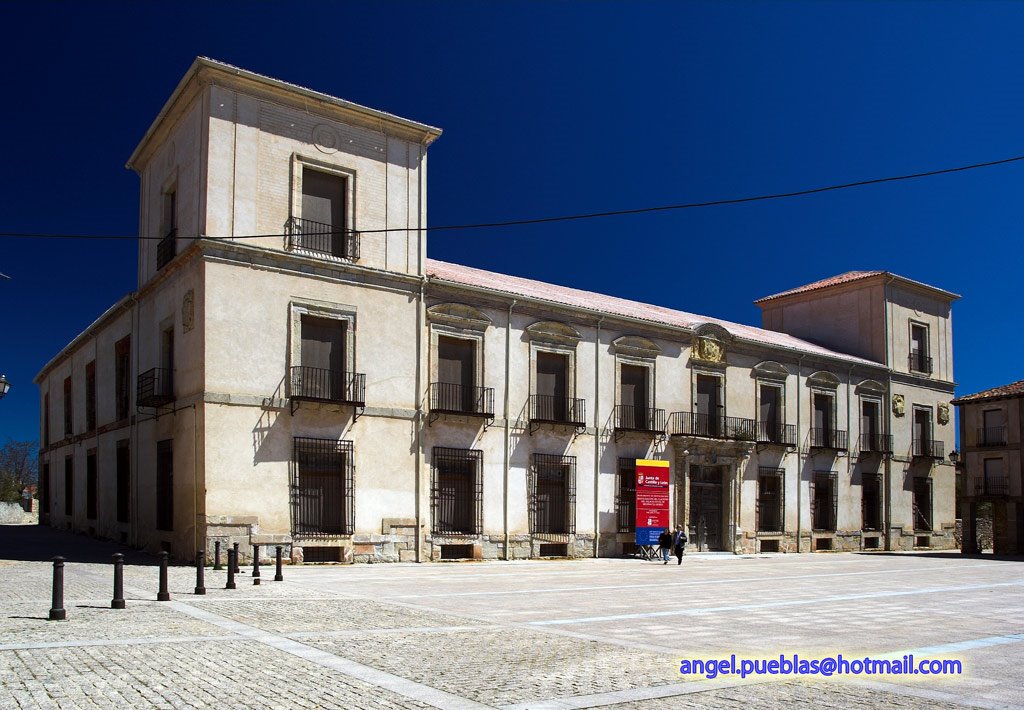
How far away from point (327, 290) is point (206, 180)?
3731 millimetres

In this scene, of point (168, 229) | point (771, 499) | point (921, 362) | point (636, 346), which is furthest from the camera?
A: point (921, 362)

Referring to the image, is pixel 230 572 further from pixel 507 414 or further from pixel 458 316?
pixel 507 414

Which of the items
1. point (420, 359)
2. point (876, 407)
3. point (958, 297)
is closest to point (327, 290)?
point (420, 359)

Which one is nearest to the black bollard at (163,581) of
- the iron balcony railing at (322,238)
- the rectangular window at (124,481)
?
the iron balcony railing at (322,238)

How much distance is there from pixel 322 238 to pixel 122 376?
8.84m

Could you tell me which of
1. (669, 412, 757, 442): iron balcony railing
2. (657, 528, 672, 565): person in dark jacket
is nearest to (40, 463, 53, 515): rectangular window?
(657, 528, 672, 565): person in dark jacket

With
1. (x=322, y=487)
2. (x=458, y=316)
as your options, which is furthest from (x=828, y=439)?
(x=322, y=487)

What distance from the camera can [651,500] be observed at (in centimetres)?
2778

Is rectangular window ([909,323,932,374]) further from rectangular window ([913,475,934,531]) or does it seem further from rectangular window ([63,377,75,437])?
rectangular window ([63,377,75,437])

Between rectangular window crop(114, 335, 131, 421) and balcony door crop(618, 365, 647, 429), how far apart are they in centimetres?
1439

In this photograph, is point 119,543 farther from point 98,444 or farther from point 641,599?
point 641,599

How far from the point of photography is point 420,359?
78.3 feet

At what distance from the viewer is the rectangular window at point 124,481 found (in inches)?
992

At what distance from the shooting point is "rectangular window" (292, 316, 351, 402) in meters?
21.8
